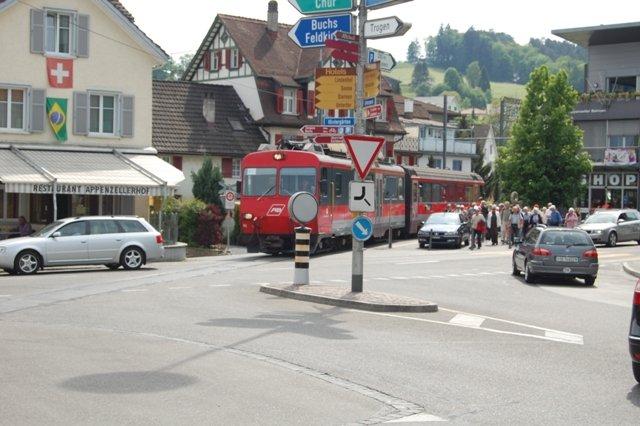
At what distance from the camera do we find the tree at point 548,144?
59.6m

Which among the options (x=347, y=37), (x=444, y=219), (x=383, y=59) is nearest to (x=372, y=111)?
(x=383, y=59)

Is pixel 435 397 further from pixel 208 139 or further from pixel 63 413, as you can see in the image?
pixel 208 139

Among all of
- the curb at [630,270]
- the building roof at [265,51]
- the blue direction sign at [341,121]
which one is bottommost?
the curb at [630,270]

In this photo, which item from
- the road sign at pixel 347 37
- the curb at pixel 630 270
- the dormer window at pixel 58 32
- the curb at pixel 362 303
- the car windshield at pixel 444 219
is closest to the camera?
the curb at pixel 362 303

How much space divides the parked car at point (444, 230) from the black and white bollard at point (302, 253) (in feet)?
67.3

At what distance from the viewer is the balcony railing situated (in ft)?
300

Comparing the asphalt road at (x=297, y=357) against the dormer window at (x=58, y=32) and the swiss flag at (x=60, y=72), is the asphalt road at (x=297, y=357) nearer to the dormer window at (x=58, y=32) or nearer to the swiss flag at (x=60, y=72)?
the swiss flag at (x=60, y=72)

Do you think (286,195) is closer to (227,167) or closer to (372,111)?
(372,111)

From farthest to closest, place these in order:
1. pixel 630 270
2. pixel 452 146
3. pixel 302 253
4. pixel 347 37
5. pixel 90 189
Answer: pixel 452 146 → pixel 90 189 → pixel 630 270 → pixel 302 253 → pixel 347 37

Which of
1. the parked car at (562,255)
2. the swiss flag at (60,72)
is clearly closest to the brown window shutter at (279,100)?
the swiss flag at (60,72)

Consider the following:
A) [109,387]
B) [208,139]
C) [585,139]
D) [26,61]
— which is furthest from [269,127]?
[109,387]

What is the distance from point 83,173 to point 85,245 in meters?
8.76

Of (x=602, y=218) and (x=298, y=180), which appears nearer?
(x=298, y=180)

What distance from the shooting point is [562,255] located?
25.7 metres
